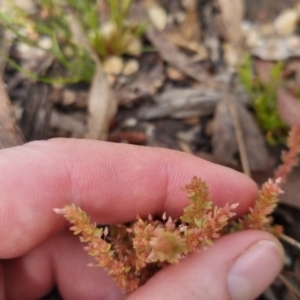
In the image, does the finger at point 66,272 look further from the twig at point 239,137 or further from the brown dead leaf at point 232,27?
the brown dead leaf at point 232,27

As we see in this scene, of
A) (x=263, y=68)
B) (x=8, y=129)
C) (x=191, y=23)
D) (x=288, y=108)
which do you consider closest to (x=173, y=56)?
(x=191, y=23)

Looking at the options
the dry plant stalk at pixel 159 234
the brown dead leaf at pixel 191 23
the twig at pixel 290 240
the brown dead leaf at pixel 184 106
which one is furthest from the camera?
the brown dead leaf at pixel 191 23

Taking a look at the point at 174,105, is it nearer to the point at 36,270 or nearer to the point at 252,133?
the point at 252,133

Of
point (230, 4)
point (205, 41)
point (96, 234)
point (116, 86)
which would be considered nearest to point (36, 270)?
point (96, 234)

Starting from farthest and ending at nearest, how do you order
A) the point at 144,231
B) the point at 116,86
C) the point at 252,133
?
1. the point at 116,86
2. the point at 252,133
3. the point at 144,231

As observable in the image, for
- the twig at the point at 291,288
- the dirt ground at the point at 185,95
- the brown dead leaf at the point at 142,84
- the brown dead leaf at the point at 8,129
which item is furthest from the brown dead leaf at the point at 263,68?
the brown dead leaf at the point at 8,129

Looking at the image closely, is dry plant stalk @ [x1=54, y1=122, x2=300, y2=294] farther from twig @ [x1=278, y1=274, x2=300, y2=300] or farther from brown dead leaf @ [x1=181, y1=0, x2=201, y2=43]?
brown dead leaf @ [x1=181, y1=0, x2=201, y2=43]
